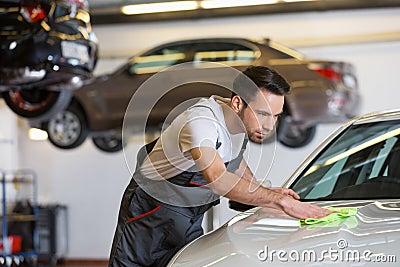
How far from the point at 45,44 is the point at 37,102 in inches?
63.9

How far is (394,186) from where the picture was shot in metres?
3.08

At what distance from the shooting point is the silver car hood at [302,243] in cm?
218

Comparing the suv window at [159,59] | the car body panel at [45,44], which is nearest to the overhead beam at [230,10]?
the suv window at [159,59]

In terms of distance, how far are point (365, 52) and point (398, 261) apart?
8.38 metres

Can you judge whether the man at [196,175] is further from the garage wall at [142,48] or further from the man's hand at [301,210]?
the garage wall at [142,48]

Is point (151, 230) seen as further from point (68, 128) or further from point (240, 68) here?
point (68, 128)

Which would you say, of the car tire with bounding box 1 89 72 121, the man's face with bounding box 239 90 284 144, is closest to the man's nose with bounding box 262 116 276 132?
the man's face with bounding box 239 90 284 144

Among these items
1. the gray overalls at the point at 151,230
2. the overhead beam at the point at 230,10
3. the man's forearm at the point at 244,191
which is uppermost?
the overhead beam at the point at 230,10

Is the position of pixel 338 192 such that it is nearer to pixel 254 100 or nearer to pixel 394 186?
pixel 394 186

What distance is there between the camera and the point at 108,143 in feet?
35.5

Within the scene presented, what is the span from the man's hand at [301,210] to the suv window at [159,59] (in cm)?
698

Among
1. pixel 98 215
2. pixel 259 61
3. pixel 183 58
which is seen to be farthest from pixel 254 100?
pixel 98 215

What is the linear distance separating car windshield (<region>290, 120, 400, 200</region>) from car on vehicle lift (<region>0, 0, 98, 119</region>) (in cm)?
380

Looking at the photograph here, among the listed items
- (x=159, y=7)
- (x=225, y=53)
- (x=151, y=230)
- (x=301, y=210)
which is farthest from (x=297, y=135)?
(x=301, y=210)
